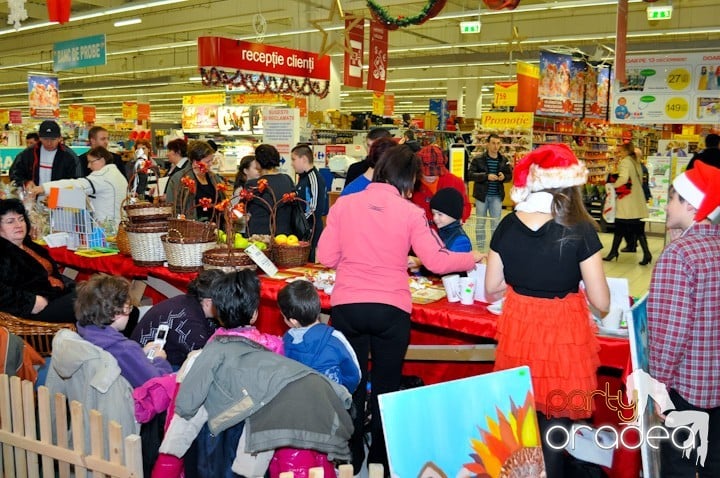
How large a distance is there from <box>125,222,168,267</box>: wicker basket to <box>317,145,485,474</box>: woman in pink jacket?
6.17 feet

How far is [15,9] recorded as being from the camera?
5.38 meters

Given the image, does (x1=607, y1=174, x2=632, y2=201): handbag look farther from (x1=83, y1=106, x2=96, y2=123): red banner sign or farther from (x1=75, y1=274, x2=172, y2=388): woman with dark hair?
(x1=83, y1=106, x2=96, y2=123): red banner sign

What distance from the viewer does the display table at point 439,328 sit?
3.08 meters

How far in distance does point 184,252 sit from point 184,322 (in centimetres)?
109

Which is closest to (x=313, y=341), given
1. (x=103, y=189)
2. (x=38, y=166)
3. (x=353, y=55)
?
(x=103, y=189)

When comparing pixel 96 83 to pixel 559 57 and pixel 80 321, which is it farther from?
pixel 80 321

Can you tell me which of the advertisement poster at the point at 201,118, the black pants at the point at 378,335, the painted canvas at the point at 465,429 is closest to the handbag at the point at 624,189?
the black pants at the point at 378,335

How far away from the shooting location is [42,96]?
55.4ft

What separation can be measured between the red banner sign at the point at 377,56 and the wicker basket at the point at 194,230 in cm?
678

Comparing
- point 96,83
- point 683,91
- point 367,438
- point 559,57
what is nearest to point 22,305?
point 367,438

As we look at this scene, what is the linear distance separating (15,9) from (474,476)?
528cm

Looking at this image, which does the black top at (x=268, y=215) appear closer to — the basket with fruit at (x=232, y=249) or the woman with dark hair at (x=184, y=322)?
the basket with fruit at (x=232, y=249)

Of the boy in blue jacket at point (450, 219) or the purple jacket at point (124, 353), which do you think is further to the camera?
the boy in blue jacket at point (450, 219)

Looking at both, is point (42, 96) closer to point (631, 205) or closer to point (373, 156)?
point (631, 205)
